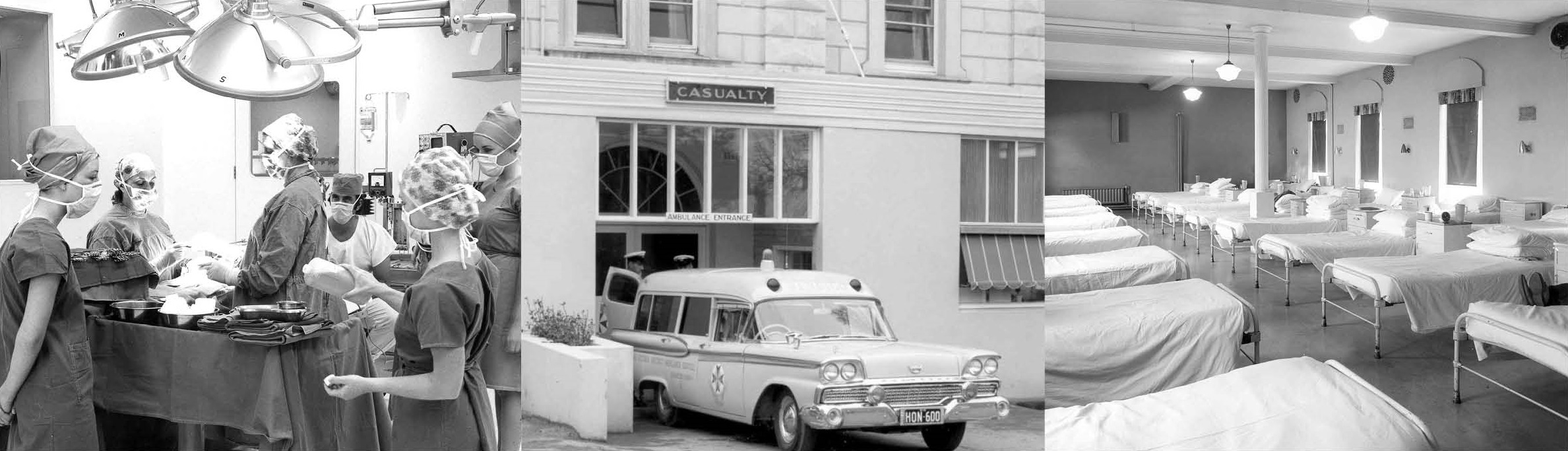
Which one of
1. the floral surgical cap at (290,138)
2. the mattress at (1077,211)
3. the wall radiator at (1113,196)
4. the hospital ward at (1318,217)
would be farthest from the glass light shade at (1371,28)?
the floral surgical cap at (290,138)

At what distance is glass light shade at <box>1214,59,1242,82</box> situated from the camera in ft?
11.8

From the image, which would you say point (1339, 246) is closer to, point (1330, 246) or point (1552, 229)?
point (1330, 246)

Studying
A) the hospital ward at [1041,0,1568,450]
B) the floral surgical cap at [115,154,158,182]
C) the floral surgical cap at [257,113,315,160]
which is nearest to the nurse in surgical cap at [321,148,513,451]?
the hospital ward at [1041,0,1568,450]

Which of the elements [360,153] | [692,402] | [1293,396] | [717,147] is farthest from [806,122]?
[360,153]

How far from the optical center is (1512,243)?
10.8ft

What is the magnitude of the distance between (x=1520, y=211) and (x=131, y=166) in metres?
5.48

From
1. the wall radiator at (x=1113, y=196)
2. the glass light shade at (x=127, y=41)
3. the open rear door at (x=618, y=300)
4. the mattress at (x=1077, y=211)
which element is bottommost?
the open rear door at (x=618, y=300)

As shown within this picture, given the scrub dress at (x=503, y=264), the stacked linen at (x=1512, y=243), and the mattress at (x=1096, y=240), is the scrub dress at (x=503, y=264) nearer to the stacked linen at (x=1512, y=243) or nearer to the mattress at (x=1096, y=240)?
the mattress at (x=1096, y=240)

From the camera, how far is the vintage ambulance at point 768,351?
6.16ft

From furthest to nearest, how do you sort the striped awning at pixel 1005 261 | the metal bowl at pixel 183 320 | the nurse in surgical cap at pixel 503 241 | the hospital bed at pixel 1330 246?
the metal bowl at pixel 183 320 → the hospital bed at pixel 1330 246 → the nurse in surgical cap at pixel 503 241 → the striped awning at pixel 1005 261

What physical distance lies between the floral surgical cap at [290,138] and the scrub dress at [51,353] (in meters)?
0.90

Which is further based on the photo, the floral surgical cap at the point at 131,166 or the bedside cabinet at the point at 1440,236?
the floral surgical cap at the point at 131,166

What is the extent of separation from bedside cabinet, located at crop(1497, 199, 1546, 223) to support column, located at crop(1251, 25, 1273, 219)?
654 millimetres

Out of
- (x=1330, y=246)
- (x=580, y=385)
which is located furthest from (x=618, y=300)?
(x=1330, y=246)
